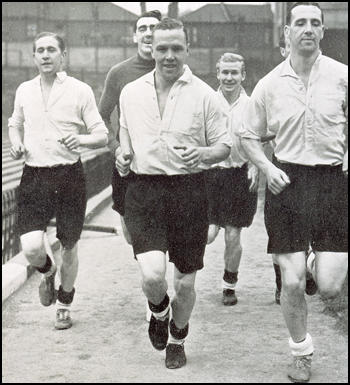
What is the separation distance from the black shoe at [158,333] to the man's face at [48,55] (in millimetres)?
1933

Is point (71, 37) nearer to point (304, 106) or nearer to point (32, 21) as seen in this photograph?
point (32, 21)

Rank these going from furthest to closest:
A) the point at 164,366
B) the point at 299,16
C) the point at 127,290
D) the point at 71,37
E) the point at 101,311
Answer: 1. the point at 71,37
2. the point at 127,290
3. the point at 101,311
4. the point at 164,366
5. the point at 299,16

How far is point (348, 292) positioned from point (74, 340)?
2.47 metres

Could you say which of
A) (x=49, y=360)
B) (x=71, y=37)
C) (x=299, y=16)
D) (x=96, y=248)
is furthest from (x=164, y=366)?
(x=71, y=37)

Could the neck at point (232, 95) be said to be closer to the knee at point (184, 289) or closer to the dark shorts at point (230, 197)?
the dark shorts at point (230, 197)

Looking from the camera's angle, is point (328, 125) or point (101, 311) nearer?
point (328, 125)

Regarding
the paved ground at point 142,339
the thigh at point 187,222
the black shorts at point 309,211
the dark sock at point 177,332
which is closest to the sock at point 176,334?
the dark sock at point 177,332

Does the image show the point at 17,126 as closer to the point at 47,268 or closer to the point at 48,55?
the point at 48,55

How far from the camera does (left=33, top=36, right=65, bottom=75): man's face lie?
569 centimetres

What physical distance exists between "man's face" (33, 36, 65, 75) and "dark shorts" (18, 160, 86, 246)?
0.71 metres

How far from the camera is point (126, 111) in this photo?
4957 millimetres

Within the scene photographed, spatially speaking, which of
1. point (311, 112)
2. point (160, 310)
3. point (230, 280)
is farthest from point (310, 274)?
point (230, 280)

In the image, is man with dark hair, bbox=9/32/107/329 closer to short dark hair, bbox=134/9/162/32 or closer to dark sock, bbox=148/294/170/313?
short dark hair, bbox=134/9/162/32

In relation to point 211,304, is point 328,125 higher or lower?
higher
